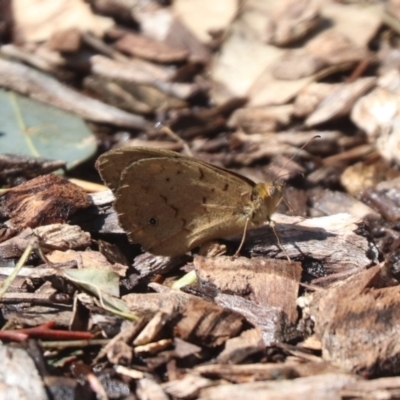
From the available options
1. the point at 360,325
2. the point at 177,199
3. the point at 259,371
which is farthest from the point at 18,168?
the point at 360,325

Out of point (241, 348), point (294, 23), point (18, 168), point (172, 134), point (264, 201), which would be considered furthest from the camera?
point (294, 23)

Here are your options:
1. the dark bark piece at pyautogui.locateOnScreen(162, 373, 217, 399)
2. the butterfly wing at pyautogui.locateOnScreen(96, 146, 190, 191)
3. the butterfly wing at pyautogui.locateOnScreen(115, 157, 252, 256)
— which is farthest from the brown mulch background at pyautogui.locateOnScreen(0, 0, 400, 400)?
the butterfly wing at pyautogui.locateOnScreen(96, 146, 190, 191)

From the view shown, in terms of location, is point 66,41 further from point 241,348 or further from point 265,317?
point 241,348

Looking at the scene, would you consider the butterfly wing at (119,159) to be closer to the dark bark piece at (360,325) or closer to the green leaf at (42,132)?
the dark bark piece at (360,325)

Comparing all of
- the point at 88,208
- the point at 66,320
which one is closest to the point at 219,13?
the point at 88,208

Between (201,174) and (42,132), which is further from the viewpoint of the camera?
(42,132)
